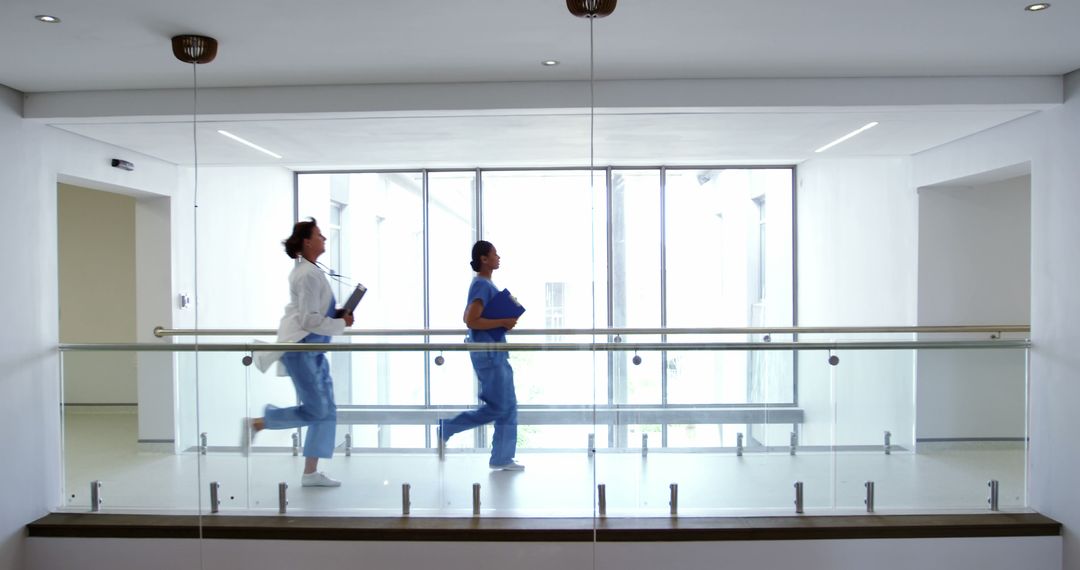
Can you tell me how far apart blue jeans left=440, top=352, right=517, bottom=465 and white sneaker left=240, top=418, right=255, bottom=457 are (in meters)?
1.02

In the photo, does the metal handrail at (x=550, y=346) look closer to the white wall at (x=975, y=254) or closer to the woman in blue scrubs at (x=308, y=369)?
the woman in blue scrubs at (x=308, y=369)

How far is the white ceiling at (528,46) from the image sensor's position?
2.95 metres

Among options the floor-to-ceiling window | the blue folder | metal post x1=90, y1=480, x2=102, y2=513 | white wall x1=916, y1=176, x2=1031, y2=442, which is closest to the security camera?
metal post x1=90, y1=480, x2=102, y2=513

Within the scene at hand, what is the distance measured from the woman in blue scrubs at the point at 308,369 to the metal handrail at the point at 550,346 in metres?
0.09

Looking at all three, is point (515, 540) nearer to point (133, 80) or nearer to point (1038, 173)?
point (133, 80)

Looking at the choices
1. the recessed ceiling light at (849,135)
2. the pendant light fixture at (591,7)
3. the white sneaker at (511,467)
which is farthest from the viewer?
the recessed ceiling light at (849,135)

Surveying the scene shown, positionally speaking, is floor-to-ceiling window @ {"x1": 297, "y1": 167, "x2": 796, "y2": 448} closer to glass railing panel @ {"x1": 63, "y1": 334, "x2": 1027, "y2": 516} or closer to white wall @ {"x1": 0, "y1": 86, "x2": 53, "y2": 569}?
glass railing panel @ {"x1": 63, "y1": 334, "x2": 1027, "y2": 516}

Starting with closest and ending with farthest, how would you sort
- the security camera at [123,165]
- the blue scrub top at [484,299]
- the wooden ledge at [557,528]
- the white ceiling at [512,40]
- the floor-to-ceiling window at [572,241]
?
the white ceiling at [512,40]
the wooden ledge at [557,528]
the blue scrub top at [484,299]
the security camera at [123,165]
the floor-to-ceiling window at [572,241]

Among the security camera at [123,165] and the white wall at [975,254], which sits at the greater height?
the security camera at [123,165]

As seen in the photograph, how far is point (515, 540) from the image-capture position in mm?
3754

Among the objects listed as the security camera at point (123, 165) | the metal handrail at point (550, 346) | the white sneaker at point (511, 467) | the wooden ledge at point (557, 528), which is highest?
the security camera at point (123, 165)

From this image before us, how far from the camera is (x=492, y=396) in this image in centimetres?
393

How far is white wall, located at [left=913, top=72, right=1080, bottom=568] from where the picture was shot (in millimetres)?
3840

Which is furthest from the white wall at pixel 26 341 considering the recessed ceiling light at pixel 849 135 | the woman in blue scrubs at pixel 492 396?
the recessed ceiling light at pixel 849 135
